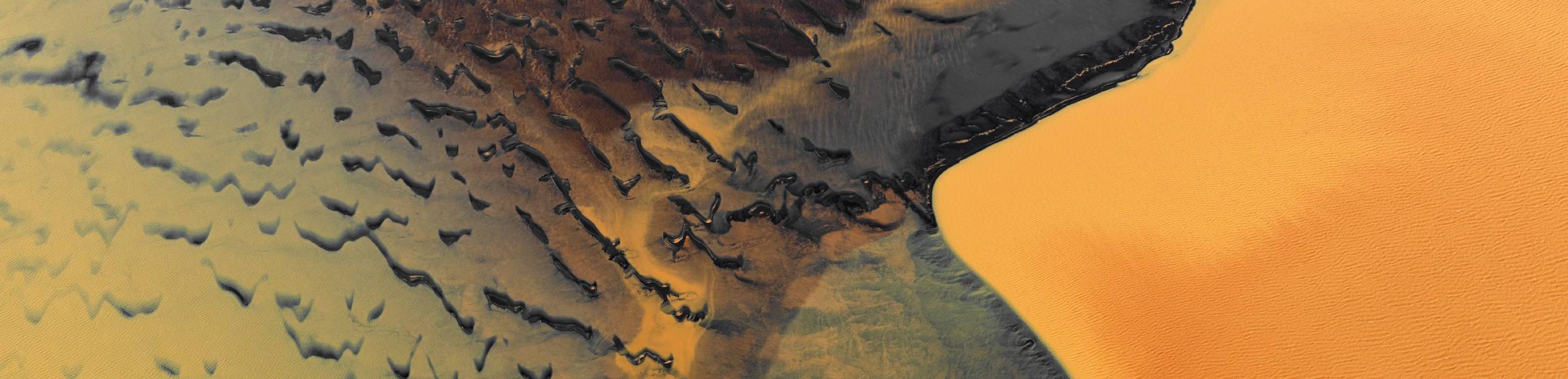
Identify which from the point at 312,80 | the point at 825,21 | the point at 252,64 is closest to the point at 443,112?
the point at 312,80

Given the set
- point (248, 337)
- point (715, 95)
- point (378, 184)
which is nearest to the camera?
point (248, 337)

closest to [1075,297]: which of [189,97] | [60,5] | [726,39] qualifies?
[726,39]

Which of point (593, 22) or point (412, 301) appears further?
point (593, 22)

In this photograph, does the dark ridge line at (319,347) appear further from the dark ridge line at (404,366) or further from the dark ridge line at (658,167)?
the dark ridge line at (658,167)

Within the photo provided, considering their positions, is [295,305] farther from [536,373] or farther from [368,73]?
[368,73]

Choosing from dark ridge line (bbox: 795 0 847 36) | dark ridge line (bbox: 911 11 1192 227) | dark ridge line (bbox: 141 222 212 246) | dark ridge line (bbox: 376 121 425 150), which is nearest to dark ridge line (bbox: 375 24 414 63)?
dark ridge line (bbox: 376 121 425 150)

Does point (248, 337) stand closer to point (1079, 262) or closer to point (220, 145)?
point (220, 145)
